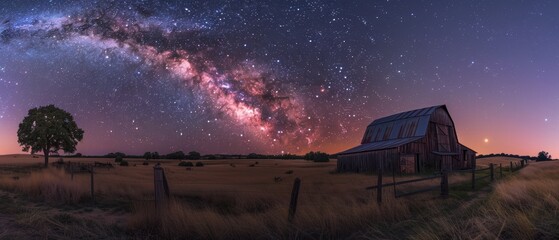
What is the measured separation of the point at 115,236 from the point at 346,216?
5.68m

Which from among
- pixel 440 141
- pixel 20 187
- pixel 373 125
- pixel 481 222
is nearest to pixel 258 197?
pixel 481 222

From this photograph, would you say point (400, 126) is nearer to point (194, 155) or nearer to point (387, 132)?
point (387, 132)

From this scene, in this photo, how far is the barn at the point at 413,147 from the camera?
4097 cm

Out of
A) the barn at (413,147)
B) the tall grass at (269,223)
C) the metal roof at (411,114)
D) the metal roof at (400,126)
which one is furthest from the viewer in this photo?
the metal roof at (411,114)

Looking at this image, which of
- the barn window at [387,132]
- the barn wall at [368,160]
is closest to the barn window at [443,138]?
the barn window at [387,132]

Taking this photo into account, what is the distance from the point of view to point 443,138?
48.5 m

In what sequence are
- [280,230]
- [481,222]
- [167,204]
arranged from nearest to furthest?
[481,222]
[280,230]
[167,204]

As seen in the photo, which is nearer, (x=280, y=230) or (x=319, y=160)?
(x=280, y=230)

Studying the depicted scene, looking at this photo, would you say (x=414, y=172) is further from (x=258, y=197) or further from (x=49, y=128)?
→ (x=49, y=128)

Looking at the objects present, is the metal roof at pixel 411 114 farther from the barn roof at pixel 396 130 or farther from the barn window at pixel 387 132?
the barn window at pixel 387 132

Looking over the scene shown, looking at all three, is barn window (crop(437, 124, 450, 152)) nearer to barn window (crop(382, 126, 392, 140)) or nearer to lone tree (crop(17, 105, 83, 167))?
barn window (crop(382, 126, 392, 140))

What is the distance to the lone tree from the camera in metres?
50.7

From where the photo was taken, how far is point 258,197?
16.1m

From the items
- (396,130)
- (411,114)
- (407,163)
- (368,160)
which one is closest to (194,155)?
(396,130)
